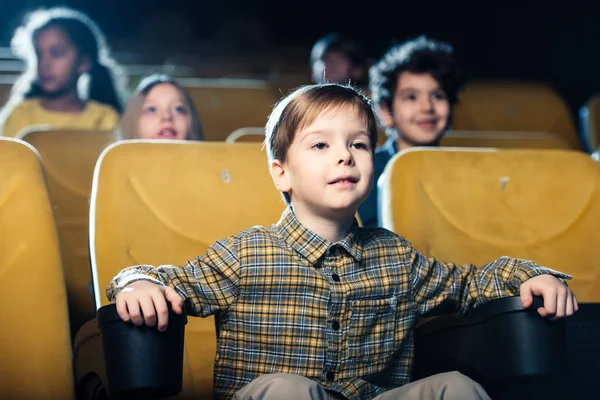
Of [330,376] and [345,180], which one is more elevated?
[345,180]

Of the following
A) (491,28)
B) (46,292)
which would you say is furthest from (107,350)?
(491,28)

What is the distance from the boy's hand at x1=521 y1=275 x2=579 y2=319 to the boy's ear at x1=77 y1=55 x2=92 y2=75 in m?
1.85

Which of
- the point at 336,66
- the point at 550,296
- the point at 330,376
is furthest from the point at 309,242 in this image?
the point at 336,66

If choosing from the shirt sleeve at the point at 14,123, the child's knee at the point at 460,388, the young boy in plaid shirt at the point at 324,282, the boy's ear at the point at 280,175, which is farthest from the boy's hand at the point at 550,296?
the shirt sleeve at the point at 14,123

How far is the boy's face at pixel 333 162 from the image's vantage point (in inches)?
38.5

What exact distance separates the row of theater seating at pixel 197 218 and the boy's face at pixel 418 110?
440 mm

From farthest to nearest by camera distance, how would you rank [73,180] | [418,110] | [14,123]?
[14,123]
[418,110]
[73,180]

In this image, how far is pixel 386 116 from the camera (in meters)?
1.86

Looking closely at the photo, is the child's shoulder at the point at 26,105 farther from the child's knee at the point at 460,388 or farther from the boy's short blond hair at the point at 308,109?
the child's knee at the point at 460,388

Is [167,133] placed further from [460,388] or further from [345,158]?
[460,388]

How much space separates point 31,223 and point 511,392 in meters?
0.63

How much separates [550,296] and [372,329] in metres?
0.22

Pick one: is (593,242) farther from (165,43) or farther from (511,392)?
(165,43)

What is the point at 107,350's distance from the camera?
2.69 ft
